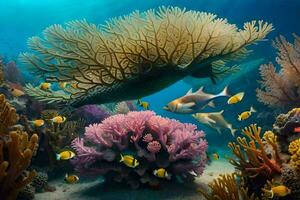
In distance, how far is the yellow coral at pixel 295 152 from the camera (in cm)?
365

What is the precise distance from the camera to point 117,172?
576 cm

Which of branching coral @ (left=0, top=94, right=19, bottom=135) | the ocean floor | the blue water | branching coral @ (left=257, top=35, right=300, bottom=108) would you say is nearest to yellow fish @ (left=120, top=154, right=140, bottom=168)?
the ocean floor

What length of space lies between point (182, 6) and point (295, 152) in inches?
668

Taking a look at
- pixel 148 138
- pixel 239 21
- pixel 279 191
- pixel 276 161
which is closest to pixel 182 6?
pixel 239 21

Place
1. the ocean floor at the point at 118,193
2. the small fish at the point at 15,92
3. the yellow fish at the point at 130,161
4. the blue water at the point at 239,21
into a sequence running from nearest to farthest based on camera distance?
the yellow fish at the point at 130,161
the ocean floor at the point at 118,193
the small fish at the point at 15,92
the blue water at the point at 239,21

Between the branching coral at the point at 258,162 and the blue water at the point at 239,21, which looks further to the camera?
the blue water at the point at 239,21

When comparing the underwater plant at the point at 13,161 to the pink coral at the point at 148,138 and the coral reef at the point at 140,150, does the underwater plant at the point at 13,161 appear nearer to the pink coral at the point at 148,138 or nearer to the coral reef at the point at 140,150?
the coral reef at the point at 140,150

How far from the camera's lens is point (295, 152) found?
3762mm

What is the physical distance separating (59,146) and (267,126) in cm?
749

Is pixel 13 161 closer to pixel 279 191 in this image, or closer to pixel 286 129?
pixel 279 191

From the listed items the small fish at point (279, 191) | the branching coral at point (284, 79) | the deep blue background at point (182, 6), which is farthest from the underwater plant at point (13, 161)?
the deep blue background at point (182, 6)

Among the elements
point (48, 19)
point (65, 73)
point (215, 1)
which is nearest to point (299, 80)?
point (65, 73)

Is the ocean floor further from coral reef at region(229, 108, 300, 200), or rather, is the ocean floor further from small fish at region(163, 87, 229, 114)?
small fish at region(163, 87, 229, 114)

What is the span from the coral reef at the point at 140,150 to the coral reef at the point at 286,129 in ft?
6.40
